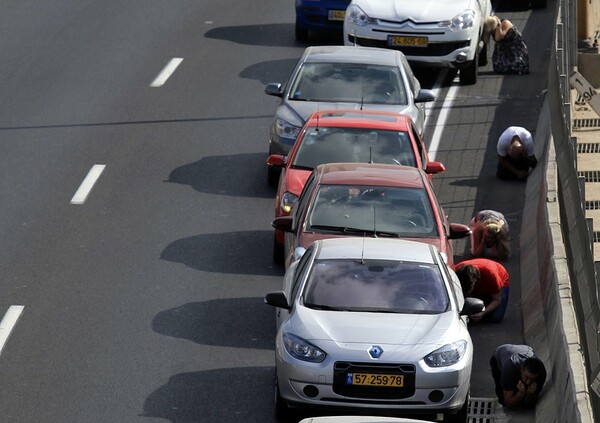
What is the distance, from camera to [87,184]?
21.0 metres

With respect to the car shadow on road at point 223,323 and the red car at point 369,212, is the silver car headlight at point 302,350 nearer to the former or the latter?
the car shadow on road at point 223,323

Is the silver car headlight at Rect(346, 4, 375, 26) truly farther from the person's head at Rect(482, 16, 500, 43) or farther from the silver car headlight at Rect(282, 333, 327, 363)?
the silver car headlight at Rect(282, 333, 327, 363)

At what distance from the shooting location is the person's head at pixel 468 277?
639 inches

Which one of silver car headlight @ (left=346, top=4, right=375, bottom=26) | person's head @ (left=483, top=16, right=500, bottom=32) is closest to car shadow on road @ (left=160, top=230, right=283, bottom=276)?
silver car headlight @ (left=346, top=4, right=375, bottom=26)

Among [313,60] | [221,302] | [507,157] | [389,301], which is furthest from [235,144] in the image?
[389,301]

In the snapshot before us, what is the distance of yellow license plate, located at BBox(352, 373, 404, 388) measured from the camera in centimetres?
1316

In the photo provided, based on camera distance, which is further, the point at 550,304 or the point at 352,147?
the point at 352,147

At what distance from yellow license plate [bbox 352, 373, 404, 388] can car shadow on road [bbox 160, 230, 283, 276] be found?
4.88 metres

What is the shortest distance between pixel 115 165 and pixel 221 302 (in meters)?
5.64

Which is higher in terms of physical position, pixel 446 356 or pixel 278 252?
pixel 446 356

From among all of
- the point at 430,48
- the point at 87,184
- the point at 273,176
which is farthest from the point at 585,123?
the point at 87,184

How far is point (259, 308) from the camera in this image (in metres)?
16.8

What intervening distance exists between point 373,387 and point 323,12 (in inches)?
639

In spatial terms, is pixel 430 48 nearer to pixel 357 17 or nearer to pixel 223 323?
pixel 357 17
